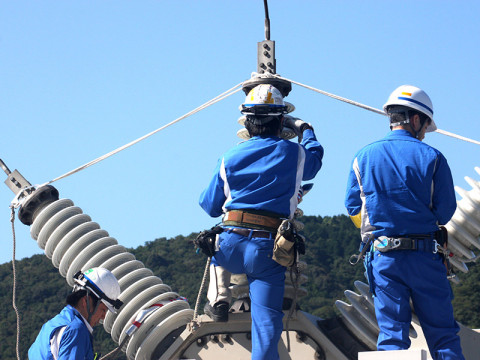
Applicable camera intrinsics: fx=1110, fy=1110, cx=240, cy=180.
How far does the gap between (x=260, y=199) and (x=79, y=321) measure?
2.10 meters

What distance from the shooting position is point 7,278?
51250 mm

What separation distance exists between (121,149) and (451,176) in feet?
17.0

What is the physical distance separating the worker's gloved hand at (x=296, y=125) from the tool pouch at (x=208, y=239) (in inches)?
53.7

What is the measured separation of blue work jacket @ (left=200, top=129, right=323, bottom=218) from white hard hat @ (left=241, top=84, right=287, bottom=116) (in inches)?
10.1

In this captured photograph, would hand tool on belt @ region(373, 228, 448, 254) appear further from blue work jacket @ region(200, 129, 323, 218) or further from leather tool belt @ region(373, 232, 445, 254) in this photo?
blue work jacket @ region(200, 129, 323, 218)

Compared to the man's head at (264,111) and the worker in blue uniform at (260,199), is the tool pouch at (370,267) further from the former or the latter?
the man's head at (264,111)

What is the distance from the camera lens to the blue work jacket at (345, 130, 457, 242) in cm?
952

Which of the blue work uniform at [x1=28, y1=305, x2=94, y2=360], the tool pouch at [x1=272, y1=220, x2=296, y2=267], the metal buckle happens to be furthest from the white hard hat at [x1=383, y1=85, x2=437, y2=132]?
the blue work uniform at [x1=28, y1=305, x2=94, y2=360]

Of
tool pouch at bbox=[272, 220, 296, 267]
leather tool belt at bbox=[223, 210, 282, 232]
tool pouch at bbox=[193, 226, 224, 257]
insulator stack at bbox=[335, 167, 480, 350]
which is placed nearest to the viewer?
tool pouch at bbox=[272, 220, 296, 267]

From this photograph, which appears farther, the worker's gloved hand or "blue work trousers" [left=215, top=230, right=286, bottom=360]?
the worker's gloved hand

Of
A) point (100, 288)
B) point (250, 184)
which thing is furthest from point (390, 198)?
point (100, 288)

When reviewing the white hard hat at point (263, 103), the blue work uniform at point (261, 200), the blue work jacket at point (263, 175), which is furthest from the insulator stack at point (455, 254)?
the white hard hat at point (263, 103)

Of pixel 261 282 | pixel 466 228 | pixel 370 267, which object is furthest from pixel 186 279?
pixel 370 267

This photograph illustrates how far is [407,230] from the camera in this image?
31.2 feet
